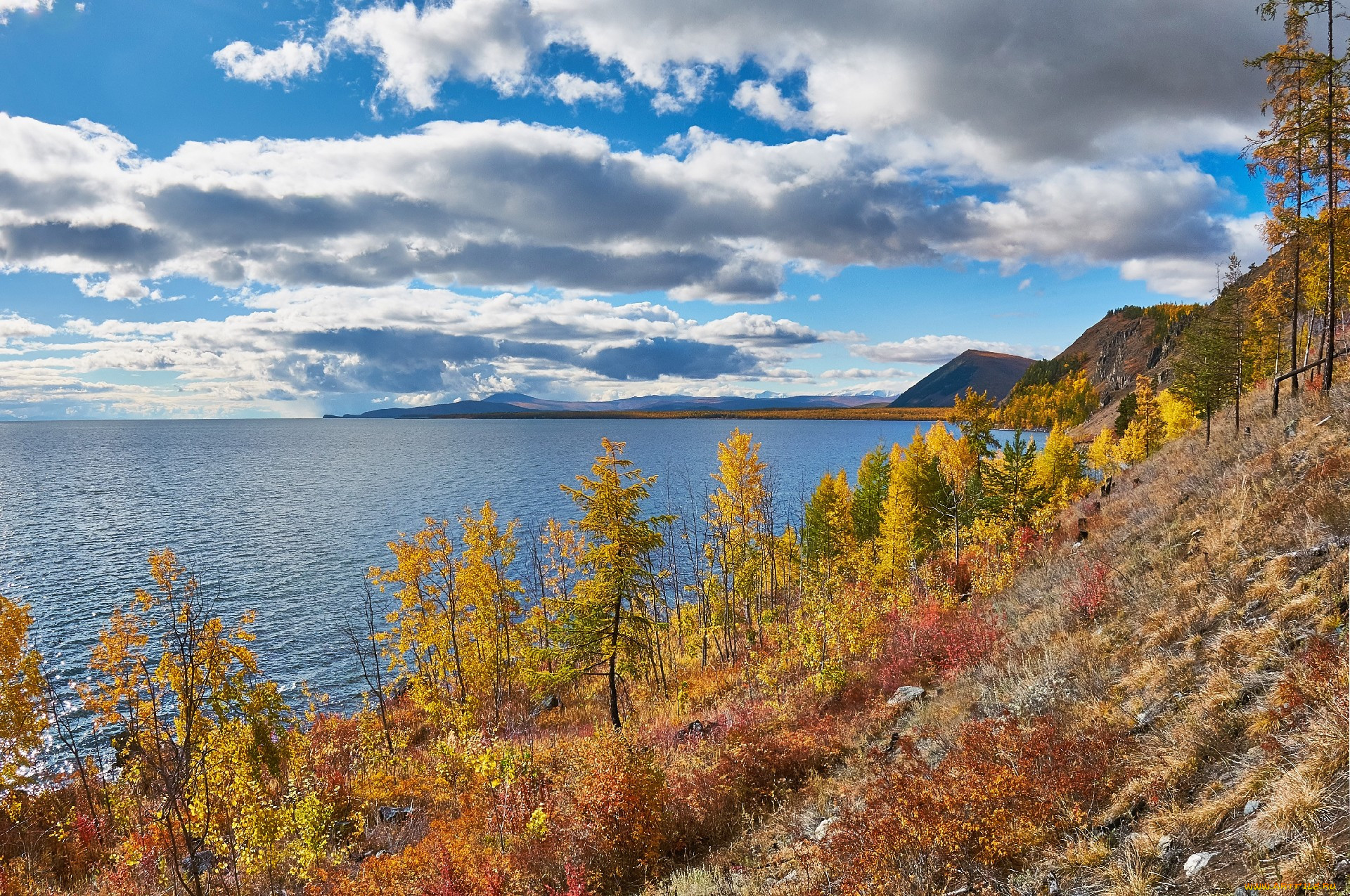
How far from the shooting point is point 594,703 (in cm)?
3159

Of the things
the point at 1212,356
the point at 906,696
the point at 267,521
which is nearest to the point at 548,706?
the point at 906,696

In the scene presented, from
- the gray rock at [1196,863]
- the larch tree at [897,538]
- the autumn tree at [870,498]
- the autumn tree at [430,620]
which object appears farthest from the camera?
the autumn tree at [870,498]

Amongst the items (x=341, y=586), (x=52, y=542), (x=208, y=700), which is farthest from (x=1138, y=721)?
(x=52, y=542)

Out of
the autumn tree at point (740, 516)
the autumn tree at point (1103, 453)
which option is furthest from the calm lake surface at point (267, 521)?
the autumn tree at point (1103, 453)

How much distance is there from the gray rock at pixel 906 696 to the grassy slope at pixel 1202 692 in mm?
525

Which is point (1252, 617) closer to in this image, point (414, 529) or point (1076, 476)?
point (1076, 476)

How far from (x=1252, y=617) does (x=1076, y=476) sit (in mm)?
55396

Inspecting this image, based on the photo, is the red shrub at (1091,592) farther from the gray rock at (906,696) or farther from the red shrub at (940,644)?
the gray rock at (906,696)

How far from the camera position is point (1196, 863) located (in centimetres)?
562

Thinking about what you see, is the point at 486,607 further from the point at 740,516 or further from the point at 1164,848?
the point at 1164,848

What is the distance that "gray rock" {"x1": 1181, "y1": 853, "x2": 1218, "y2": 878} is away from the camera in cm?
555

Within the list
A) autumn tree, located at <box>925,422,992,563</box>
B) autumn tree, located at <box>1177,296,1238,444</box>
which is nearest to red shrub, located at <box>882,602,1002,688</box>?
autumn tree, located at <box>925,422,992,563</box>

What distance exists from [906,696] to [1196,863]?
9.44m

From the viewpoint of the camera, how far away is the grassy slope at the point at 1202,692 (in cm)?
565
